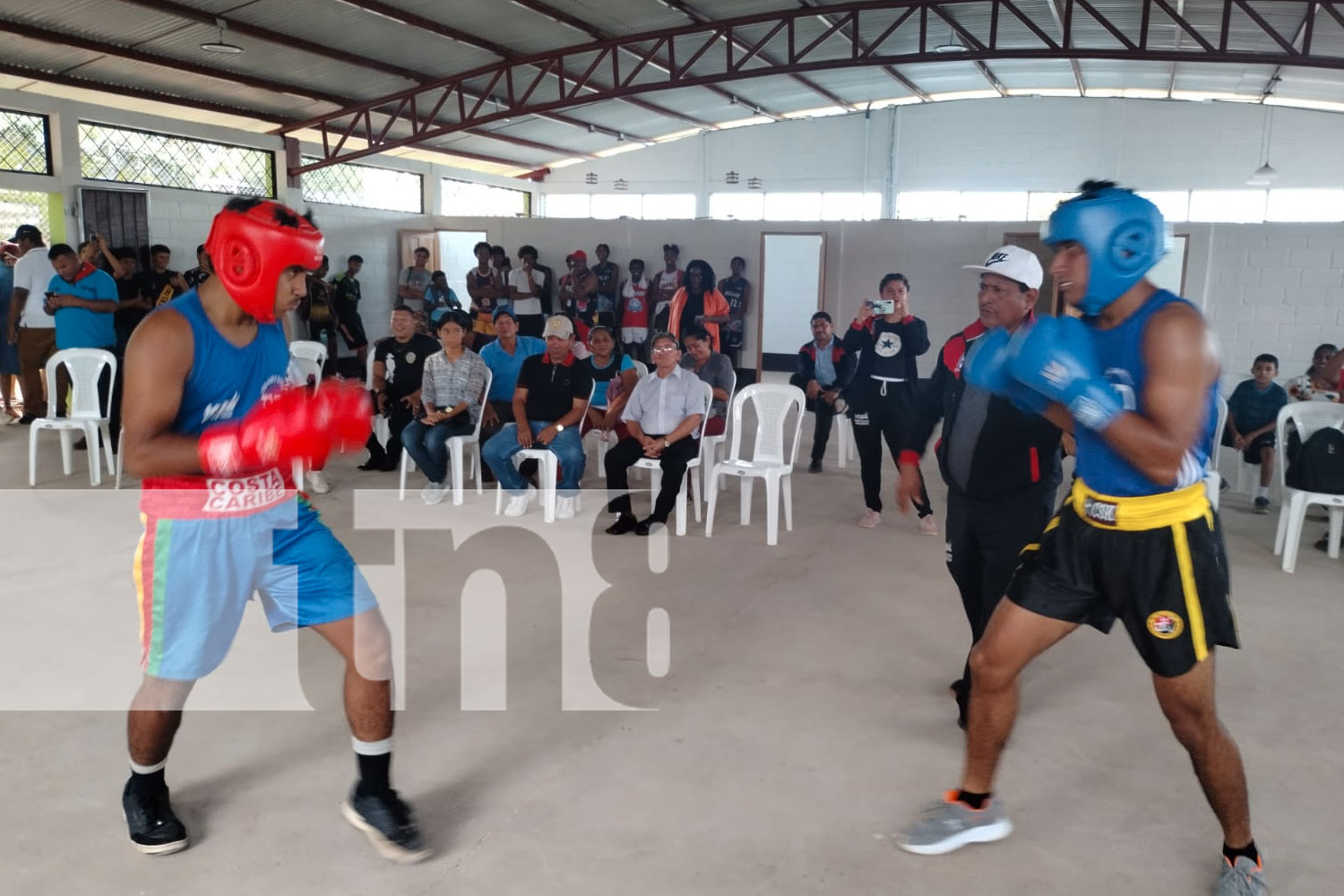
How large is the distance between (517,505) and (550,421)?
49 cm

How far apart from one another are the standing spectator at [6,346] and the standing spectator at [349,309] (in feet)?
9.88

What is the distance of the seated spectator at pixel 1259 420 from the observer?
563 cm

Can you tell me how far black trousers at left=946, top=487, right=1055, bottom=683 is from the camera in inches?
101

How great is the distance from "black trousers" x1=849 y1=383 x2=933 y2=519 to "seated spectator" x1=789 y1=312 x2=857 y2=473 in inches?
51.0

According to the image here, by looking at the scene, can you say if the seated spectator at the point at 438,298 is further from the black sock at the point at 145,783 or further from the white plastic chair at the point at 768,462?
the black sock at the point at 145,783

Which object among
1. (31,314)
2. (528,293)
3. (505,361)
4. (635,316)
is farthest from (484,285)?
(505,361)

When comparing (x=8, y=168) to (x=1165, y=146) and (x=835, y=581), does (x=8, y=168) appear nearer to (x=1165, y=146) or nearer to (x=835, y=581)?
(x=835, y=581)

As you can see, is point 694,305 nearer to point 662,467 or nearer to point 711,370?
point 711,370

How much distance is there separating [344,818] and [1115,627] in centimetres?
281

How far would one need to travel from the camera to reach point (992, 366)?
190 cm

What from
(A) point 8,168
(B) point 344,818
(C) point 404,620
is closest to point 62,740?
(B) point 344,818

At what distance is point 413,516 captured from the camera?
495 cm

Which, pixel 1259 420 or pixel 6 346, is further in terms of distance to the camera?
pixel 6 346

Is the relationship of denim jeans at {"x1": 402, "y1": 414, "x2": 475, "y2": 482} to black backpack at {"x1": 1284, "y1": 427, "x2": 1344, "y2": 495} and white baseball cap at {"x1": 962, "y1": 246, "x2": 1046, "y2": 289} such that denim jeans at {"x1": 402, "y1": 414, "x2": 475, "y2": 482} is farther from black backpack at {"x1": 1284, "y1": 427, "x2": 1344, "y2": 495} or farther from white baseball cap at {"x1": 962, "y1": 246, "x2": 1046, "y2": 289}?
black backpack at {"x1": 1284, "y1": 427, "x2": 1344, "y2": 495}
